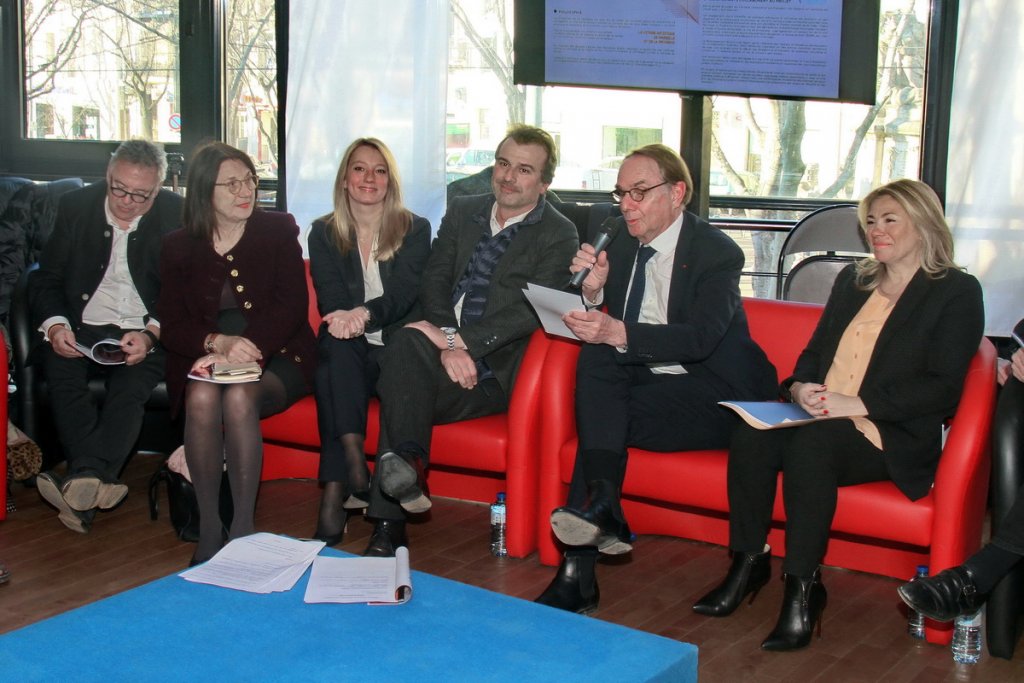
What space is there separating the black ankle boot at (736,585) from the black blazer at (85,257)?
2.08m

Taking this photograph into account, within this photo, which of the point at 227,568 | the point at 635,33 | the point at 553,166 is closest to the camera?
the point at 227,568

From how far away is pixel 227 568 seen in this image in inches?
84.0

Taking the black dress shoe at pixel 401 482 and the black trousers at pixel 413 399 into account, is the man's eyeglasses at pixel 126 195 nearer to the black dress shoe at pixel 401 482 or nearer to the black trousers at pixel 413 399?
the black trousers at pixel 413 399

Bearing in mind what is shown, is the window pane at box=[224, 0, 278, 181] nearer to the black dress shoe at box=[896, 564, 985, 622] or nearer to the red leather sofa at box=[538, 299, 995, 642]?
the red leather sofa at box=[538, 299, 995, 642]

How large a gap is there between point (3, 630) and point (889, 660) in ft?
7.01

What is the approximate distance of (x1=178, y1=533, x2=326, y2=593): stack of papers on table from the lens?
6.77ft

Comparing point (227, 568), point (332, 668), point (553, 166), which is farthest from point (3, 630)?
point (553, 166)

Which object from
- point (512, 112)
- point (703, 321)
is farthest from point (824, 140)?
point (703, 321)

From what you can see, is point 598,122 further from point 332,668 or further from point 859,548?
point 332,668

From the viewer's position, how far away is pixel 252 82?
528 centimetres

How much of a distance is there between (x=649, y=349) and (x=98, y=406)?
1.90m

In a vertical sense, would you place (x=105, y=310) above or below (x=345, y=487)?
above

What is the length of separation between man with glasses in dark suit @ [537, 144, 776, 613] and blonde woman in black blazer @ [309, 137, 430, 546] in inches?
27.2

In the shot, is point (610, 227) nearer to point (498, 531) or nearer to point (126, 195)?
point (498, 531)
